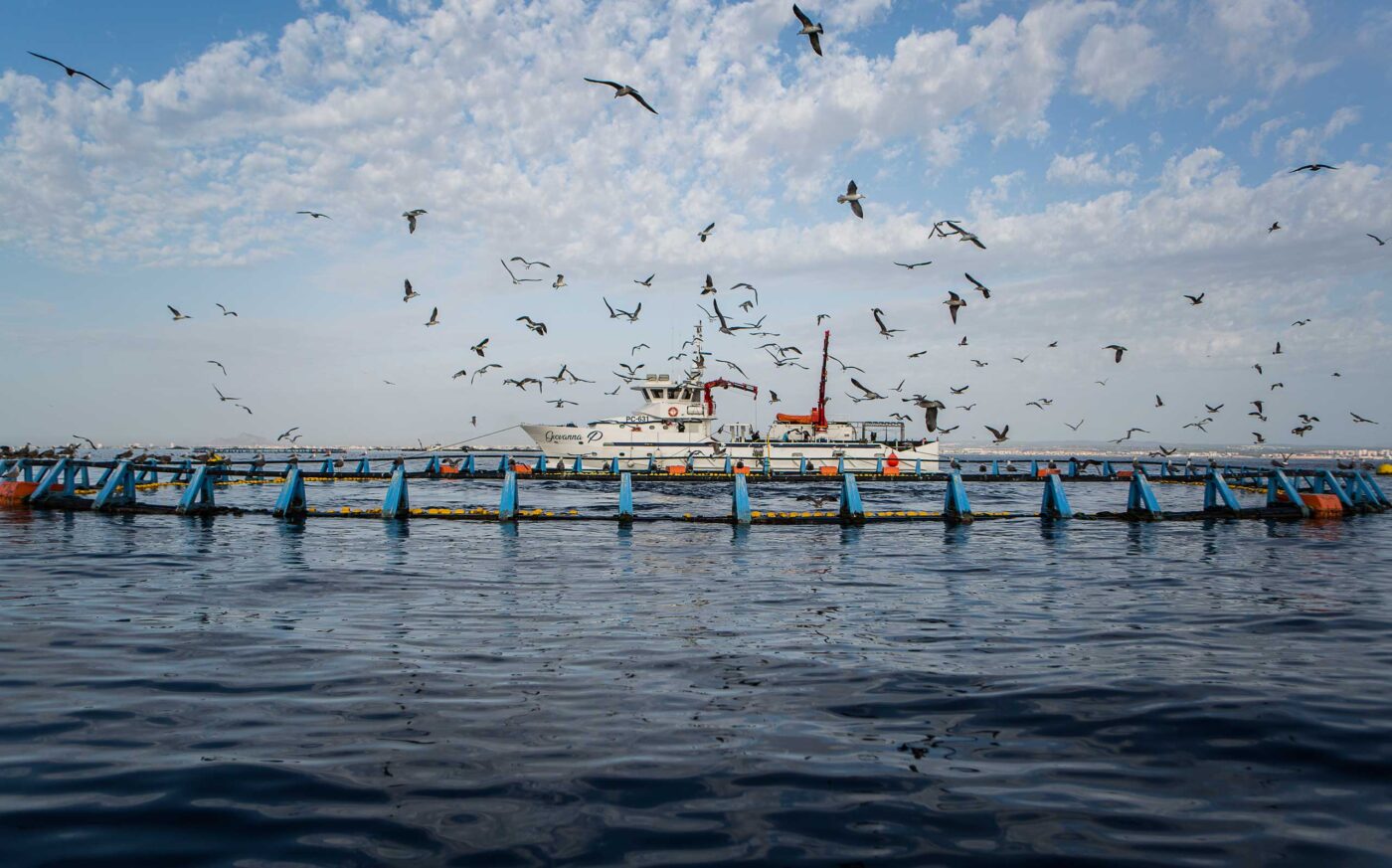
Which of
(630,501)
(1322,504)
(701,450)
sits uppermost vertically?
(701,450)

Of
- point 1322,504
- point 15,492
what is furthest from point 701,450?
point 15,492

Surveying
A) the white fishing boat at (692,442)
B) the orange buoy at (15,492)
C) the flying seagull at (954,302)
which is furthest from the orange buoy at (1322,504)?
the orange buoy at (15,492)

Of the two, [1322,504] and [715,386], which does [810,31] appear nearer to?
[1322,504]

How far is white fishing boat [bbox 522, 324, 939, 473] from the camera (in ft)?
165

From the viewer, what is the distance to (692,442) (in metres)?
50.8

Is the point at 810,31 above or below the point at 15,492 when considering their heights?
above

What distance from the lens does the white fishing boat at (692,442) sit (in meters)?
50.2

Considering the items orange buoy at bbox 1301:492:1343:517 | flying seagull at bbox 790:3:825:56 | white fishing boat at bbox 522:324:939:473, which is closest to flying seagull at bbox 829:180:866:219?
flying seagull at bbox 790:3:825:56

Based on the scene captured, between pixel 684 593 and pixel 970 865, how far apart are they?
777cm

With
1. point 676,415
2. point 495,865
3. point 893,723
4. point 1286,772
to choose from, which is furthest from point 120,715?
point 676,415

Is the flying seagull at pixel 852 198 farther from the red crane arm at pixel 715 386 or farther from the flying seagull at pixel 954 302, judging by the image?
the red crane arm at pixel 715 386

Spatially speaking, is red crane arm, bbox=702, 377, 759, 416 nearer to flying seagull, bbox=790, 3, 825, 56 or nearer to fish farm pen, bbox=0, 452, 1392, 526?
fish farm pen, bbox=0, 452, 1392, 526

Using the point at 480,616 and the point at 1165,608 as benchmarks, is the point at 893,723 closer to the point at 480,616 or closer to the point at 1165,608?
the point at 480,616

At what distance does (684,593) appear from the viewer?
11.4m
